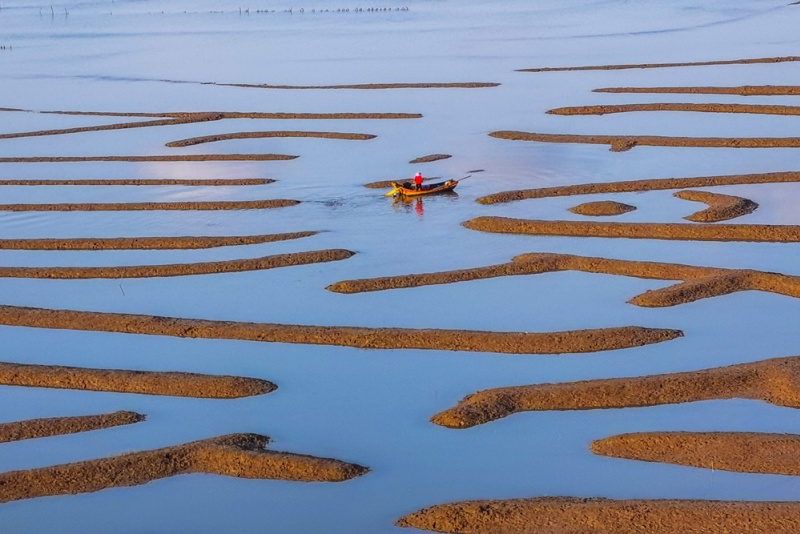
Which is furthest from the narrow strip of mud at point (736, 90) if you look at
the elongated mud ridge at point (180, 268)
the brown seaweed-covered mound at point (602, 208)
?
the elongated mud ridge at point (180, 268)

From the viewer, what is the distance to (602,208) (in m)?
24.3

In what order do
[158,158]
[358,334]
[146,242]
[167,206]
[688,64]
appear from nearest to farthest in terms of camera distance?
[358,334]
[146,242]
[167,206]
[158,158]
[688,64]

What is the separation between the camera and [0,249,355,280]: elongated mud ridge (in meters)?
21.7

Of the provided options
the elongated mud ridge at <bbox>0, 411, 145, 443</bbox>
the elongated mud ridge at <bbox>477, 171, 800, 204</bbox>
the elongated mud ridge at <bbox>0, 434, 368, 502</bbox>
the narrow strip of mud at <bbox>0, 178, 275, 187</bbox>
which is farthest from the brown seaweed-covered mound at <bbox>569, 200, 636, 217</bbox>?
the elongated mud ridge at <bbox>0, 434, 368, 502</bbox>

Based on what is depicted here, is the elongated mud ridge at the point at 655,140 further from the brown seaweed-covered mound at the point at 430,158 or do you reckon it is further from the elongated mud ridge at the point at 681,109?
the elongated mud ridge at the point at 681,109

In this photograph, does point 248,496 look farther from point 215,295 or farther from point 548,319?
point 215,295

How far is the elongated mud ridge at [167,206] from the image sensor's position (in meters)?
27.3

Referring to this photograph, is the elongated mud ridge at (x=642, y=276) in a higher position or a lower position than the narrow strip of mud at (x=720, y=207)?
lower

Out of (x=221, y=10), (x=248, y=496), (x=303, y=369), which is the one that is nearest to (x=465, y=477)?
(x=248, y=496)

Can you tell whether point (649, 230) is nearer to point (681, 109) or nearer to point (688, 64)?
point (681, 109)

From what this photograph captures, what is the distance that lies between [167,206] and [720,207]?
12542 mm

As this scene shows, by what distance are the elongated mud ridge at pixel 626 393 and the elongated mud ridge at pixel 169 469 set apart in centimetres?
192

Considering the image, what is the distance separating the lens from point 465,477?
12.6m

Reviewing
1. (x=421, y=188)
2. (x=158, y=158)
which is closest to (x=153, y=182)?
(x=158, y=158)
